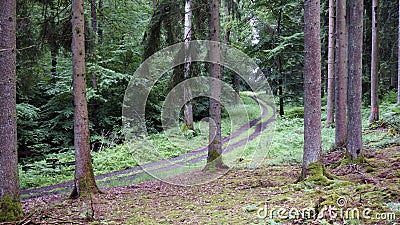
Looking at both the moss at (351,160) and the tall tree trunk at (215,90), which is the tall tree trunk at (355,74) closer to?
the moss at (351,160)

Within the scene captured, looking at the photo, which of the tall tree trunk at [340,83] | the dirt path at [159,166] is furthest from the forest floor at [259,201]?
the dirt path at [159,166]

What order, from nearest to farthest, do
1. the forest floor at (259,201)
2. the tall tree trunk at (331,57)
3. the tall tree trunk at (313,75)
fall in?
1. the forest floor at (259,201)
2. the tall tree trunk at (313,75)
3. the tall tree trunk at (331,57)

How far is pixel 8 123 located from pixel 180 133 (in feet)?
41.5

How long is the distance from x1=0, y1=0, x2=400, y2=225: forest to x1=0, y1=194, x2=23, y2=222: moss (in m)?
0.02

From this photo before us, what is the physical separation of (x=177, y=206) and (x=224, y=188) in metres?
1.67

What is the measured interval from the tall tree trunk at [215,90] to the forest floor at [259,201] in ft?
3.24

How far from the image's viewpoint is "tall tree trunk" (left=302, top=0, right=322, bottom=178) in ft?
22.9

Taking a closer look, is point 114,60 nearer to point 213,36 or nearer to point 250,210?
point 213,36

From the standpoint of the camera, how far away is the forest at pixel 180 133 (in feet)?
18.4

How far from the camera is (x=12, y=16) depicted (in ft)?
18.7

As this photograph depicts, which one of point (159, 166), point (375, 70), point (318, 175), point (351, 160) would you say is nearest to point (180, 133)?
point (159, 166)

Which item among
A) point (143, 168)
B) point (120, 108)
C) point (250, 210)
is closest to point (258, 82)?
point (120, 108)

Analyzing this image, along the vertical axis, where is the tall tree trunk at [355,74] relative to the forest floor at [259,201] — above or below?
above

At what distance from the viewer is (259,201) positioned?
624 cm
